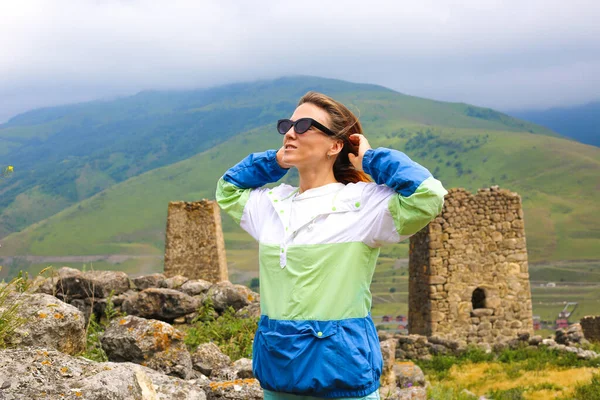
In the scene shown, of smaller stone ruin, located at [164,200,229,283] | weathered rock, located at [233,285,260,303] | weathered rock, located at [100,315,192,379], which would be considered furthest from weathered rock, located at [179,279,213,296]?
smaller stone ruin, located at [164,200,229,283]

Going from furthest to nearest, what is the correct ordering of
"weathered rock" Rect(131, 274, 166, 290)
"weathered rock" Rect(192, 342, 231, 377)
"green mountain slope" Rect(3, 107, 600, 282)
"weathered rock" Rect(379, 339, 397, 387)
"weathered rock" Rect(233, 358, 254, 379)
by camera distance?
"green mountain slope" Rect(3, 107, 600, 282), "weathered rock" Rect(131, 274, 166, 290), "weathered rock" Rect(379, 339, 397, 387), "weathered rock" Rect(192, 342, 231, 377), "weathered rock" Rect(233, 358, 254, 379)

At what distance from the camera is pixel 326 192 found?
3877 mm

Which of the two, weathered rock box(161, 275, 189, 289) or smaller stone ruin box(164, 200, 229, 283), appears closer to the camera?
weathered rock box(161, 275, 189, 289)

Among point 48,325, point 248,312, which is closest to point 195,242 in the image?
point 248,312

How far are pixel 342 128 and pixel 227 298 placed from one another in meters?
6.57

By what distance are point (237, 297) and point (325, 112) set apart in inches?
255

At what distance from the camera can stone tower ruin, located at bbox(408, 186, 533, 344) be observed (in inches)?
739

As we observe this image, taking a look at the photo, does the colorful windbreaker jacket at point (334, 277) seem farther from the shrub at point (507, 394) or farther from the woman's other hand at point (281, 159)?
the shrub at point (507, 394)

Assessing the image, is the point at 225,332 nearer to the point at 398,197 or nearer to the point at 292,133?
the point at 292,133

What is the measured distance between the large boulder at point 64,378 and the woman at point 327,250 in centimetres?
79

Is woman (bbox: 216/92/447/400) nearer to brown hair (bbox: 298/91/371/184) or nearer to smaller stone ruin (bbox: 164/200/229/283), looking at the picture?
brown hair (bbox: 298/91/371/184)

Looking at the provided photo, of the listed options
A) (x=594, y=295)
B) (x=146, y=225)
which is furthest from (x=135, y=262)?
(x=594, y=295)

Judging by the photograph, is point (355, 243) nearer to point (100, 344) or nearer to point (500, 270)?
point (100, 344)

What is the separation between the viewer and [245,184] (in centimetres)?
436
